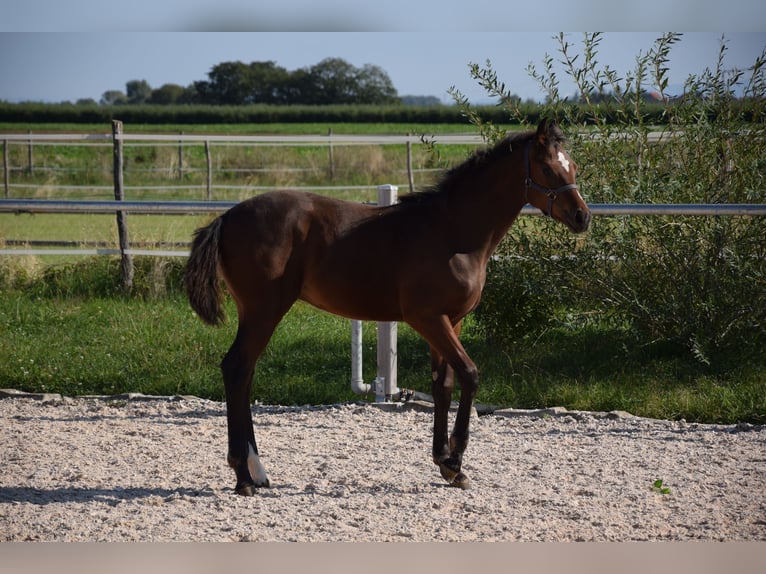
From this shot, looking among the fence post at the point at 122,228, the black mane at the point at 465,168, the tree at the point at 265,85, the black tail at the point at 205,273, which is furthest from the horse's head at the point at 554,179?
the tree at the point at 265,85

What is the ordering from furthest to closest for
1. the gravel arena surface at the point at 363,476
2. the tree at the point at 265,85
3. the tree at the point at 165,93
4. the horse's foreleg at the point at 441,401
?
the tree at the point at 165,93 → the tree at the point at 265,85 → the horse's foreleg at the point at 441,401 → the gravel arena surface at the point at 363,476

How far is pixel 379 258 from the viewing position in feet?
15.9

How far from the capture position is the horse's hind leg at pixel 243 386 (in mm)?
4742

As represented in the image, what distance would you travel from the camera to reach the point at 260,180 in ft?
85.6

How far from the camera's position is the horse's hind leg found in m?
4.74

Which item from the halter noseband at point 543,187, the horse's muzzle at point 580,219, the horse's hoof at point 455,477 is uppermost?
the halter noseband at point 543,187

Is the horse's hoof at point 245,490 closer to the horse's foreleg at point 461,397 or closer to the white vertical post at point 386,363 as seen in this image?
the horse's foreleg at point 461,397

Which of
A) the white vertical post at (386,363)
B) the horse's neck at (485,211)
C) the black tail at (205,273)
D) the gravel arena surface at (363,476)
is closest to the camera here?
the gravel arena surface at (363,476)

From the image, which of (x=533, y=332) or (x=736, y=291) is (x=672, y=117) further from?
(x=533, y=332)

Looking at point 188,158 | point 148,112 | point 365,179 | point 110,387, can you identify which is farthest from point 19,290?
point 148,112

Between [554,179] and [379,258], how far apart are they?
1056 millimetres

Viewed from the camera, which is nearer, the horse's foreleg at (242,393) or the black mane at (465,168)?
the horse's foreleg at (242,393)

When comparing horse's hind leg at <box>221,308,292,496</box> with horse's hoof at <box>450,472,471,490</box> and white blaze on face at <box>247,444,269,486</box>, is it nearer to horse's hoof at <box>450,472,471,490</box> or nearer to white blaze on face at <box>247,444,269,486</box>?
white blaze on face at <box>247,444,269,486</box>

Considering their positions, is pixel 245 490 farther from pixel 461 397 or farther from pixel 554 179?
pixel 554 179
